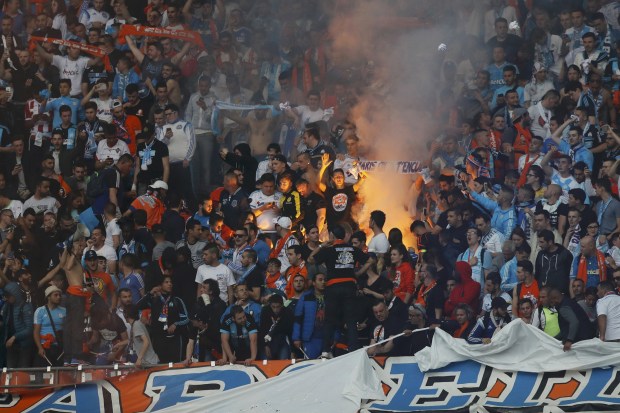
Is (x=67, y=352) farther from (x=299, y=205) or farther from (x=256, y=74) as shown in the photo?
(x=256, y=74)

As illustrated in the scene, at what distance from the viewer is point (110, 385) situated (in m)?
13.7

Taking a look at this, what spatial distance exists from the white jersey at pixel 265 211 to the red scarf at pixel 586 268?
3.68 metres

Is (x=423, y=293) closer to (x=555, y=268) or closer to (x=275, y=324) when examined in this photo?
(x=555, y=268)

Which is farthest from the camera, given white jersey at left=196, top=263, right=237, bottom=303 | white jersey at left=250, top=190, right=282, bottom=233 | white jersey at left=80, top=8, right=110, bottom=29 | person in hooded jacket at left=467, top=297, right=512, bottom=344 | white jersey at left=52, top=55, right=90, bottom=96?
white jersey at left=80, top=8, right=110, bottom=29

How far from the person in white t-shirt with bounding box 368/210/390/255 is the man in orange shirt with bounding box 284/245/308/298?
857mm

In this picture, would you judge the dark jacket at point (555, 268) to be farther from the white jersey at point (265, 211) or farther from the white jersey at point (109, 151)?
the white jersey at point (109, 151)

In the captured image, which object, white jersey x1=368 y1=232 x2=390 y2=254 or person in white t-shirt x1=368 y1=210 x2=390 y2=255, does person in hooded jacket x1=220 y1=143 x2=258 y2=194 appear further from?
white jersey x1=368 y1=232 x2=390 y2=254

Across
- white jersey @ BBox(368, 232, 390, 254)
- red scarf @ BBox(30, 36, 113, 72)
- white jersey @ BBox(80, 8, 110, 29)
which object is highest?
white jersey @ BBox(80, 8, 110, 29)

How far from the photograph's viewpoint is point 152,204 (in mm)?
16656

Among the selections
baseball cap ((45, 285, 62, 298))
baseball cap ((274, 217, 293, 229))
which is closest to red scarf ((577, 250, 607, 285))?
baseball cap ((274, 217, 293, 229))

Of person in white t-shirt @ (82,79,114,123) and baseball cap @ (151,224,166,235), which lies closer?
baseball cap @ (151,224,166,235)

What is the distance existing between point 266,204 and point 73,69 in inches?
158

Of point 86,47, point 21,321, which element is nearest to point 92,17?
point 86,47

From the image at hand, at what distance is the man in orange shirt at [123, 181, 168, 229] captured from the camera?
16531 millimetres
